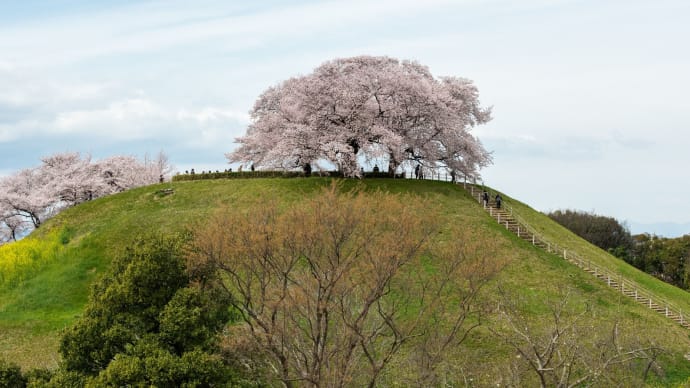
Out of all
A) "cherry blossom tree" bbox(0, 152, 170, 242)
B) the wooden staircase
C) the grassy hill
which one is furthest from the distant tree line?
"cherry blossom tree" bbox(0, 152, 170, 242)

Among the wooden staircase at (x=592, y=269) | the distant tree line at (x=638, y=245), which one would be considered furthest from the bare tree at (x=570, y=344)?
the distant tree line at (x=638, y=245)

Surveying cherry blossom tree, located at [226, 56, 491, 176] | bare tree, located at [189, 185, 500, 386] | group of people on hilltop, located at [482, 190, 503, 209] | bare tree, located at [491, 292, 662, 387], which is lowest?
bare tree, located at [491, 292, 662, 387]

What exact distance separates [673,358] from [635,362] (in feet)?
11.8

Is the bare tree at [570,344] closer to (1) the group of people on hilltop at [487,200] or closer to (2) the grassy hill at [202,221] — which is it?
(2) the grassy hill at [202,221]

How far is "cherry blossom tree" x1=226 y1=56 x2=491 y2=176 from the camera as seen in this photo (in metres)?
60.8

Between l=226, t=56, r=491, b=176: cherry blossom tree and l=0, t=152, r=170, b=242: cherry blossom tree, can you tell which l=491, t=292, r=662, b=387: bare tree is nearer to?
l=226, t=56, r=491, b=176: cherry blossom tree

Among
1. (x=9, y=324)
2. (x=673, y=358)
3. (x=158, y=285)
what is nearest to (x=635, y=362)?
(x=673, y=358)

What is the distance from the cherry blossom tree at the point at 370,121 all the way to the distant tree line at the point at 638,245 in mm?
35823

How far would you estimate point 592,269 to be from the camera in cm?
5422

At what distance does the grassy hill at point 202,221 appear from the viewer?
4531 centimetres

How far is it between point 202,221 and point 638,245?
68370 millimetres

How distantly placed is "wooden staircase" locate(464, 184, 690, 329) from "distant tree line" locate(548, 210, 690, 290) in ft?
113

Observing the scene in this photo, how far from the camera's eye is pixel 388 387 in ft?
126

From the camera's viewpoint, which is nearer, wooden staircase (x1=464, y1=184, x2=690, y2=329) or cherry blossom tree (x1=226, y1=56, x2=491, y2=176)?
wooden staircase (x1=464, y1=184, x2=690, y2=329)
